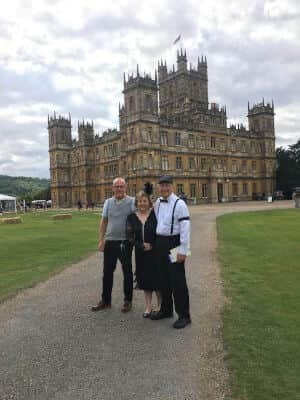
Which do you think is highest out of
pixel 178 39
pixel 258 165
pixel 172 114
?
pixel 178 39

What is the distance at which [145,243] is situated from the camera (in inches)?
234

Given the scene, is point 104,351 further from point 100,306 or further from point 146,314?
point 100,306

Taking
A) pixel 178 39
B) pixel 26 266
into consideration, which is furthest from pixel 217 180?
pixel 26 266

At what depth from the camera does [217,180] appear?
61031 mm

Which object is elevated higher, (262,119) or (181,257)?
(262,119)

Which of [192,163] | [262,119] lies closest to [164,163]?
[192,163]

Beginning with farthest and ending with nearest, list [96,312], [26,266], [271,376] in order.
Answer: [26,266] < [96,312] < [271,376]

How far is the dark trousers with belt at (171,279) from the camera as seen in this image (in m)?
5.59

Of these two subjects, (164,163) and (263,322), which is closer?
(263,322)

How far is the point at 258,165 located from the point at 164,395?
67.9m

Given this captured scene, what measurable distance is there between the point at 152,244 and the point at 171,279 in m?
0.62

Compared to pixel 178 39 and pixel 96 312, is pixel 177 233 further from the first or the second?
pixel 178 39

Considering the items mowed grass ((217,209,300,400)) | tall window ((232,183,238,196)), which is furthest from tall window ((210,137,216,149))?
mowed grass ((217,209,300,400))

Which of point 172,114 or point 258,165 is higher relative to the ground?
point 172,114
